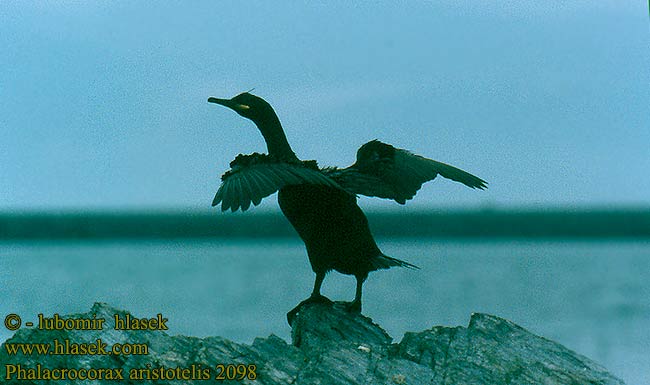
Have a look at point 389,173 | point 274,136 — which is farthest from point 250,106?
point 389,173

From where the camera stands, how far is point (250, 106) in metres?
6.56

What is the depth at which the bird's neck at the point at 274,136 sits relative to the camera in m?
6.51

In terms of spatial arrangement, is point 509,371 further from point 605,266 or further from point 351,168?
point 605,266

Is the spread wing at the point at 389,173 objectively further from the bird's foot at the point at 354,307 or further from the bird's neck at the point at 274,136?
the bird's foot at the point at 354,307

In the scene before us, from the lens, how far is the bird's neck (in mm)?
6512

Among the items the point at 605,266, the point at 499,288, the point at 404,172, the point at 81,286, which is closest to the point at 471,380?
the point at 404,172

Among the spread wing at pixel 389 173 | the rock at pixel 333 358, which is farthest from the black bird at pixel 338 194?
the rock at pixel 333 358

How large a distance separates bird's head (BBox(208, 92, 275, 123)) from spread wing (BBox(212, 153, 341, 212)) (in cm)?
57

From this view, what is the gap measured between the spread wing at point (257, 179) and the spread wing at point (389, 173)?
1.15 feet

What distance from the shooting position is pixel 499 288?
111 ft

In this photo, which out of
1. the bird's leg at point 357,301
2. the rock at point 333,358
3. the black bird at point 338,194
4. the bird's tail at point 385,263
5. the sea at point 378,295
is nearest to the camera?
the rock at point 333,358

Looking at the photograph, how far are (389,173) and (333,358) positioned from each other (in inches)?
59.5

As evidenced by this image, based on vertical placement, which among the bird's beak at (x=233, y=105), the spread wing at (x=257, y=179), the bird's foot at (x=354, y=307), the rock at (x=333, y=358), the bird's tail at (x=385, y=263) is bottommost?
the rock at (x=333, y=358)

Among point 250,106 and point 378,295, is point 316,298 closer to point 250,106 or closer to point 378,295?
point 250,106
